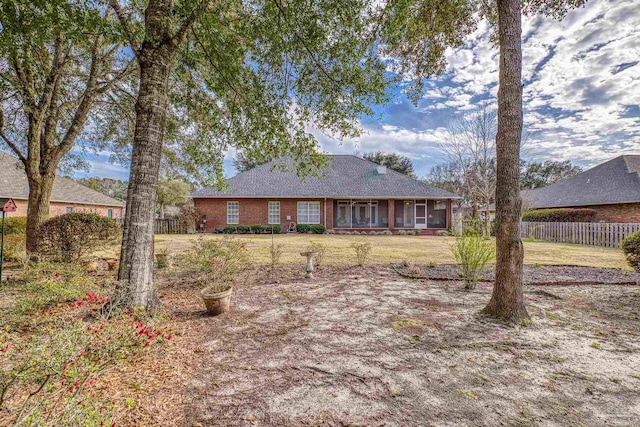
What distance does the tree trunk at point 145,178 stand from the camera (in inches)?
156

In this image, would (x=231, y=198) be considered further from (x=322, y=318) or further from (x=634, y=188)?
(x=634, y=188)

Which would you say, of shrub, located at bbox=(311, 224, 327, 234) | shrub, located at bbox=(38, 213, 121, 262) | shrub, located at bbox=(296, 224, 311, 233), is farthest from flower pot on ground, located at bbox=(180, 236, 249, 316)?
shrub, located at bbox=(296, 224, 311, 233)

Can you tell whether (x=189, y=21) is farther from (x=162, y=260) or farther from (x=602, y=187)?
(x=602, y=187)

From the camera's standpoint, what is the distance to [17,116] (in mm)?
8367

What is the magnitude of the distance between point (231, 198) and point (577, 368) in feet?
65.6

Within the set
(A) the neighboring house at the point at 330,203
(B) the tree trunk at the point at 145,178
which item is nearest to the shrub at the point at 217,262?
(B) the tree trunk at the point at 145,178

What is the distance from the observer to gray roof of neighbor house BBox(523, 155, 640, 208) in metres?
16.7

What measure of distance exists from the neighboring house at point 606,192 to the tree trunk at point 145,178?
22.7 metres

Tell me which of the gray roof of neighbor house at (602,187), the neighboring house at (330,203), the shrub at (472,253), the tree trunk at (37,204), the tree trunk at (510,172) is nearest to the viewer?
the tree trunk at (510,172)

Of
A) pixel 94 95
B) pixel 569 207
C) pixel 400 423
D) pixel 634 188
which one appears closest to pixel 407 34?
pixel 400 423

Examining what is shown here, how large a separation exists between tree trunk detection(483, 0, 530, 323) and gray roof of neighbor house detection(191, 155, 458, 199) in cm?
1552

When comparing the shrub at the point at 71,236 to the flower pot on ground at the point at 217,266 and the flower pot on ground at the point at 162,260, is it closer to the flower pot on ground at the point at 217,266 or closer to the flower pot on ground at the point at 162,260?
the flower pot on ground at the point at 162,260

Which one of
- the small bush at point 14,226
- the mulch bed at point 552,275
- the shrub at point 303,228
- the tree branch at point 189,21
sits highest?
the tree branch at point 189,21

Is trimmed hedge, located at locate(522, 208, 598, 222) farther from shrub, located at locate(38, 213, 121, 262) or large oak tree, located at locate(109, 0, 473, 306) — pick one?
shrub, located at locate(38, 213, 121, 262)
